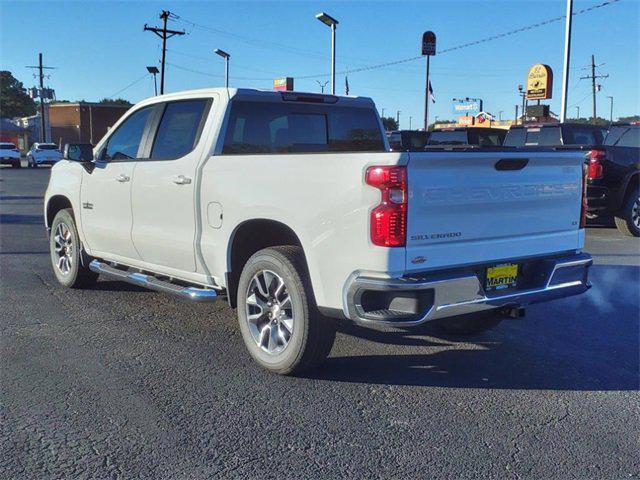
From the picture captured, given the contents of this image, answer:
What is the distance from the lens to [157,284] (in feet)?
18.0

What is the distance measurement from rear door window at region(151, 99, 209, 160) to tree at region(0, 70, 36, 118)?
102m

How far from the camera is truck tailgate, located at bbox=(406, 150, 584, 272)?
3850 millimetres

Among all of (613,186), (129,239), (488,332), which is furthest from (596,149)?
(129,239)

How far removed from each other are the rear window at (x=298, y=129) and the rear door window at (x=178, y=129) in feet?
1.03

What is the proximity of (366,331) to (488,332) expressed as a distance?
42.7 inches

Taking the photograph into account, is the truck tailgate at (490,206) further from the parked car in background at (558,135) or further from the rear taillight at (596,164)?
the parked car in background at (558,135)

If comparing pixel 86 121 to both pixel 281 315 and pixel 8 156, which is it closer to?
pixel 8 156

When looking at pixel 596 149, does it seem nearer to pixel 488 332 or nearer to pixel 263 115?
pixel 488 332

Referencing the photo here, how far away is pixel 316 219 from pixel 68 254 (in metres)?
4.06

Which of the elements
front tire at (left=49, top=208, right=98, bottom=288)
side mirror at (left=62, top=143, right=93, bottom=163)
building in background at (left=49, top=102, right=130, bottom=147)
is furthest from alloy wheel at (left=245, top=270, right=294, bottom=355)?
building in background at (left=49, top=102, right=130, bottom=147)

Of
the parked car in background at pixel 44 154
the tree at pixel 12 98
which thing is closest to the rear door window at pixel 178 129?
the parked car in background at pixel 44 154

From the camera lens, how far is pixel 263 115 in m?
5.60

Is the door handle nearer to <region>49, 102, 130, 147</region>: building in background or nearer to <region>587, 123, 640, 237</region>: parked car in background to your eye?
<region>587, 123, 640, 237</region>: parked car in background

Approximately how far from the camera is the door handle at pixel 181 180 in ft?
16.8
